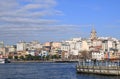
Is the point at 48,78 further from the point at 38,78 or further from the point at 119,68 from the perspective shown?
the point at 119,68

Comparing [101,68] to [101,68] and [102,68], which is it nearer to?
[101,68]

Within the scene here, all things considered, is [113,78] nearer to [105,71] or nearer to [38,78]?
[105,71]

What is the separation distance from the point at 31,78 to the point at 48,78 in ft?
10.3

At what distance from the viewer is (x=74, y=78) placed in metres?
69.1

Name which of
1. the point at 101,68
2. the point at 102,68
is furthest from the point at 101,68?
the point at 102,68

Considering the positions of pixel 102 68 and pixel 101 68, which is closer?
pixel 102 68

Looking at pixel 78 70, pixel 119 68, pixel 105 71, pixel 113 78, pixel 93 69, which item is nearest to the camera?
pixel 113 78

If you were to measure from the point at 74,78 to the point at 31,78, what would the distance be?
7.75m

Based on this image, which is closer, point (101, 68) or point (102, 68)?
point (102, 68)

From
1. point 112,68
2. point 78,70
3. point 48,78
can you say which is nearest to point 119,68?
point 112,68

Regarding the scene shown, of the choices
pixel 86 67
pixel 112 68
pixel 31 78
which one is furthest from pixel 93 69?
pixel 31 78

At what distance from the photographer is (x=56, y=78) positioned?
6950 centimetres

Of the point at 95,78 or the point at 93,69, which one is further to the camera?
the point at 93,69

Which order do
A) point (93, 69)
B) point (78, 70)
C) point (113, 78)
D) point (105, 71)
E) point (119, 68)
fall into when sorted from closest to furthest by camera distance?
point (113, 78) → point (119, 68) → point (105, 71) → point (93, 69) → point (78, 70)
